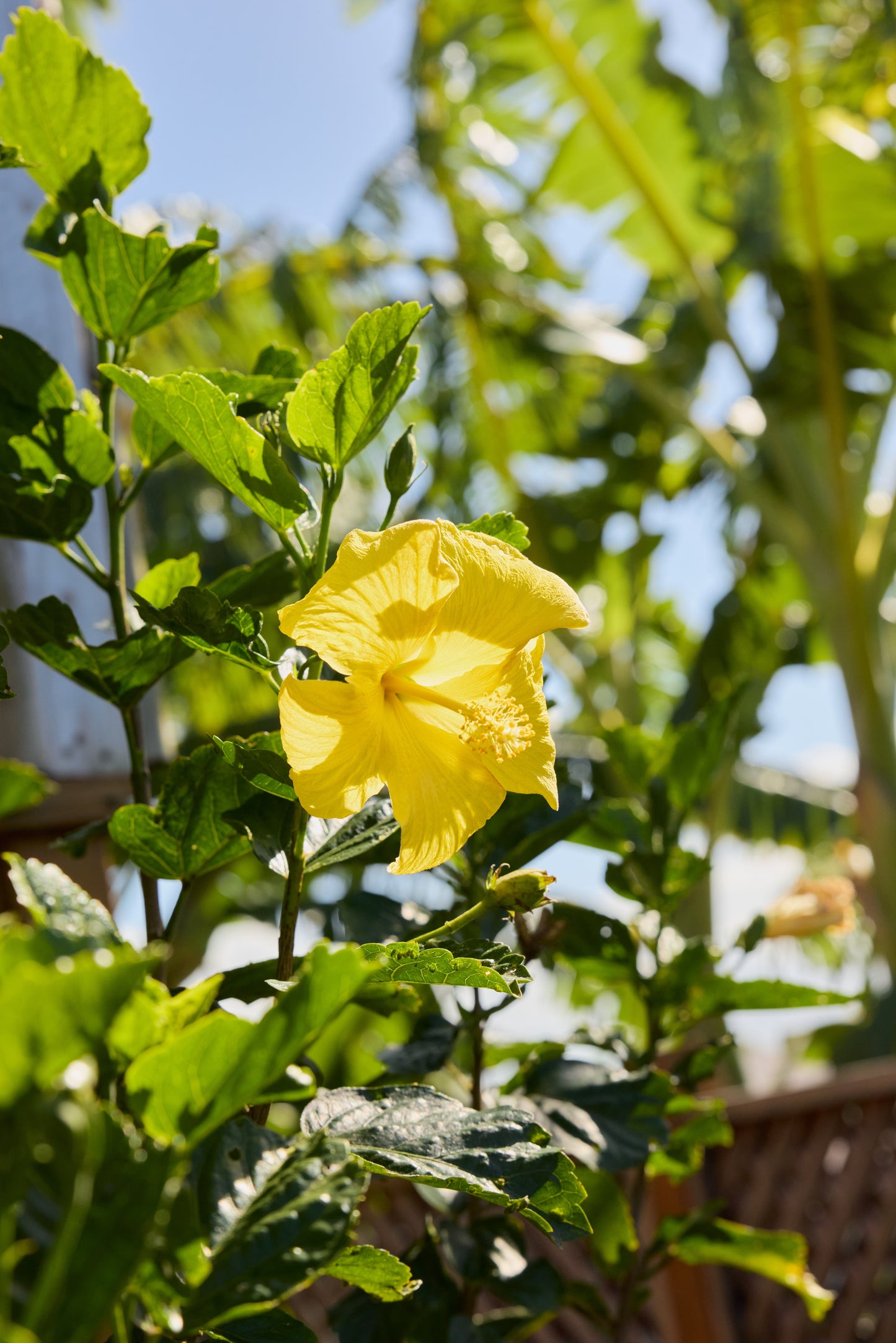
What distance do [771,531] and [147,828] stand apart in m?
3.31

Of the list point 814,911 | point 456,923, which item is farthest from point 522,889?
point 814,911

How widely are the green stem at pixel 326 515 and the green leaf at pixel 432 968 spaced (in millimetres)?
174

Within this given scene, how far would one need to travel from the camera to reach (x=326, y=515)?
46cm

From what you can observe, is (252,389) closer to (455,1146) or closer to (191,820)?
(191,820)

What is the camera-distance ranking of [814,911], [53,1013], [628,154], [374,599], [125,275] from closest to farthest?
[53,1013] < [374,599] < [125,275] < [814,911] < [628,154]

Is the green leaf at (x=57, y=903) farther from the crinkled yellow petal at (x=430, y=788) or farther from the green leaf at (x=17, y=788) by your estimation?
the crinkled yellow petal at (x=430, y=788)

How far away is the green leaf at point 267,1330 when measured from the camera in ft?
1.29

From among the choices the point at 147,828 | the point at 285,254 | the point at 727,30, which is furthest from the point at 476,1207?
the point at 285,254

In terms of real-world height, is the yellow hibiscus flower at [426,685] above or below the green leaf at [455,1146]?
above

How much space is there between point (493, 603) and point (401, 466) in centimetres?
8

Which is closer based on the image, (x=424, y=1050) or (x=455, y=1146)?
(x=455, y=1146)

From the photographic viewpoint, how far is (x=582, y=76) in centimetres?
334

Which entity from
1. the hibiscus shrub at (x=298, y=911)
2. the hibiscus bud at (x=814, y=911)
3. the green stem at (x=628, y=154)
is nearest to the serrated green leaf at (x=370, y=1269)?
the hibiscus shrub at (x=298, y=911)

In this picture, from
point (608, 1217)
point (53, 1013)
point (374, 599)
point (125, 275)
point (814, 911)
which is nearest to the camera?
point (53, 1013)
